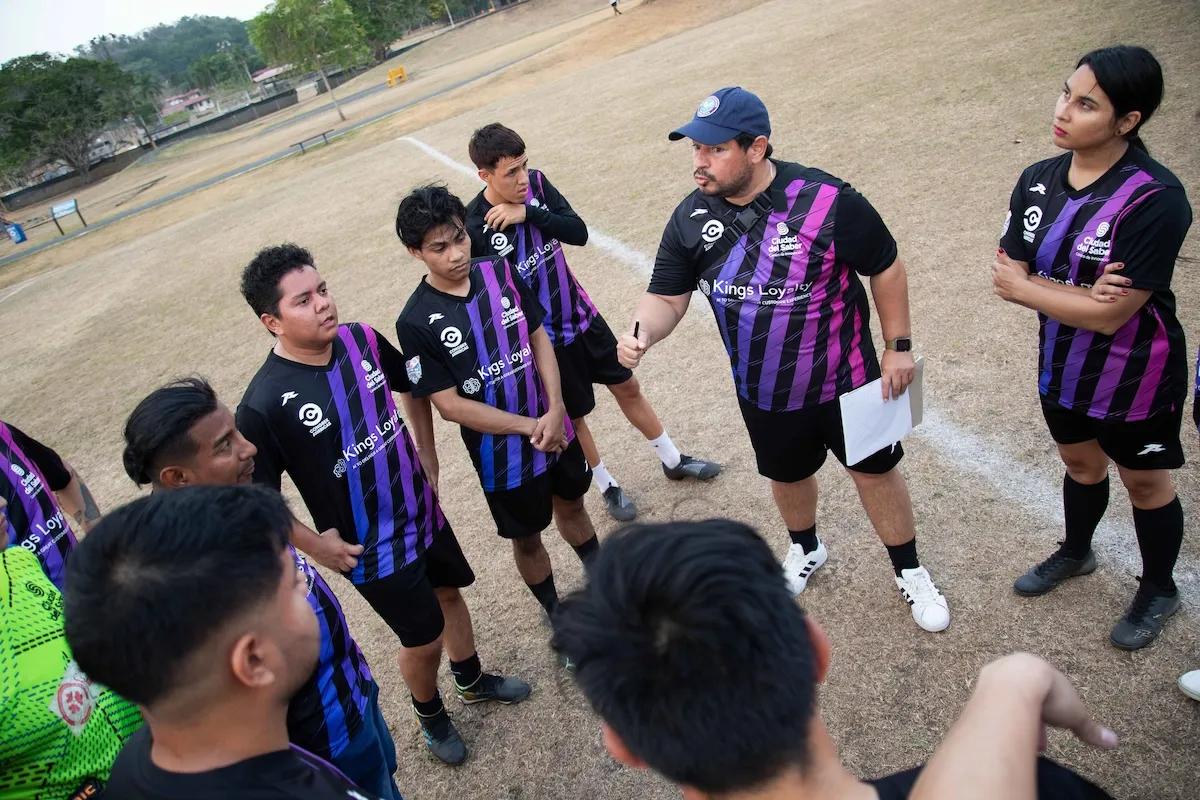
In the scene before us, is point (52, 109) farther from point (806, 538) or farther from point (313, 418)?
point (806, 538)

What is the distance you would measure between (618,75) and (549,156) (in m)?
Answer: 7.93

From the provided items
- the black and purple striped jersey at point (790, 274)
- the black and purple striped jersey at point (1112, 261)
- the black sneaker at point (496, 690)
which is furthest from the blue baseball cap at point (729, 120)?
the black sneaker at point (496, 690)

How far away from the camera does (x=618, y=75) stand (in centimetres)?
2047

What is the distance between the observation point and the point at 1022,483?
379cm

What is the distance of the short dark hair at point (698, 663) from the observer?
3.76ft

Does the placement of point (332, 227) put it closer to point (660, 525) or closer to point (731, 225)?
point (731, 225)

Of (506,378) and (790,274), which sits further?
(506,378)

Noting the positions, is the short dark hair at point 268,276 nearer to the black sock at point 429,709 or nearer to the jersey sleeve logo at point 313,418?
the jersey sleeve logo at point 313,418

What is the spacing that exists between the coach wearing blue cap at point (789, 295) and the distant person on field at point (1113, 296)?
53cm

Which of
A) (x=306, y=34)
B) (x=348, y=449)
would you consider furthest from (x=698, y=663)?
(x=306, y=34)

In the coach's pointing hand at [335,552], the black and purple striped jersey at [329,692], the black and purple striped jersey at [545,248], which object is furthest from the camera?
the black and purple striped jersey at [545,248]

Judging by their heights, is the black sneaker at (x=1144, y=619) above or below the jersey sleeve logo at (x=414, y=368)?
below

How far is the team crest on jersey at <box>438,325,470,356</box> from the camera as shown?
330 cm

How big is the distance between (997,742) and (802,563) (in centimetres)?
256
